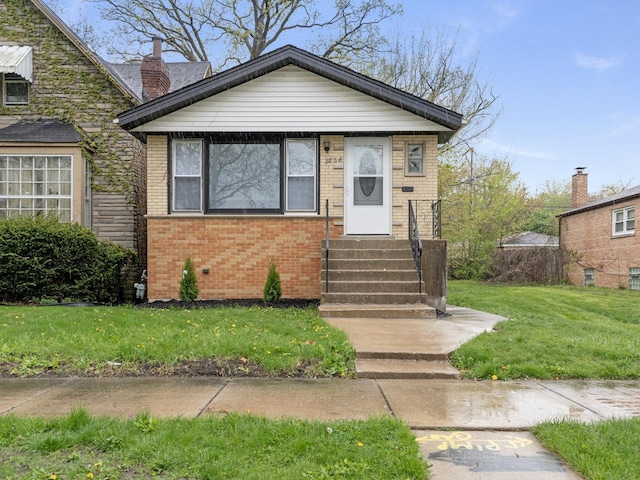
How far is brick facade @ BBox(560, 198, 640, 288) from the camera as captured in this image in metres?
18.8

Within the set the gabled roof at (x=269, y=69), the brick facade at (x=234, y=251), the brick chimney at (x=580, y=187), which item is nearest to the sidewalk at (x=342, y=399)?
the brick facade at (x=234, y=251)

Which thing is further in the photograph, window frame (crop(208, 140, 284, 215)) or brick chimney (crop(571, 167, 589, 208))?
brick chimney (crop(571, 167, 589, 208))

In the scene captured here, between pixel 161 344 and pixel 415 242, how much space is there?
5.88m

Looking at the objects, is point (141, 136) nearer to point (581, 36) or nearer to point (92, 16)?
point (92, 16)

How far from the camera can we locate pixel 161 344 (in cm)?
544

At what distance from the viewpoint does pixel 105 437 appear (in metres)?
3.07

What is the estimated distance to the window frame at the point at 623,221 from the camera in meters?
18.8

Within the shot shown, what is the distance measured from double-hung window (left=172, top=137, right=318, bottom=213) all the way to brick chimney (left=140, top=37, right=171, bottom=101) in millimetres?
3974

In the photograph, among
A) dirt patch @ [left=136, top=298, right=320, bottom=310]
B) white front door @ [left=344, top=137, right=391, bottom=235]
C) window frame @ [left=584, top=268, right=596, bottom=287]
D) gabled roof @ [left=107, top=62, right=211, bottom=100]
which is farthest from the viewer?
window frame @ [left=584, top=268, right=596, bottom=287]

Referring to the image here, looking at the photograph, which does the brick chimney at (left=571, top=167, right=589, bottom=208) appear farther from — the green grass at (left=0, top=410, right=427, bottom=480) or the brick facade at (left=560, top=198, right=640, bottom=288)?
the green grass at (left=0, top=410, right=427, bottom=480)

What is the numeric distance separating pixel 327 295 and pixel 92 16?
1949 centimetres

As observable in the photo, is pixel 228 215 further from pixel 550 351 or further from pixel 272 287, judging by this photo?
pixel 550 351

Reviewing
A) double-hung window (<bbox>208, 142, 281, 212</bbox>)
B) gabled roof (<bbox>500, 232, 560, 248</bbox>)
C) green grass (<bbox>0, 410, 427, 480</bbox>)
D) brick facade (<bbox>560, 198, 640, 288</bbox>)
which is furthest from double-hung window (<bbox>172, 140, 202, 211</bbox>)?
gabled roof (<bbox>500, 232, 560, 248</bbox>)

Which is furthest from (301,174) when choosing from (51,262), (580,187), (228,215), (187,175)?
(580,187)
